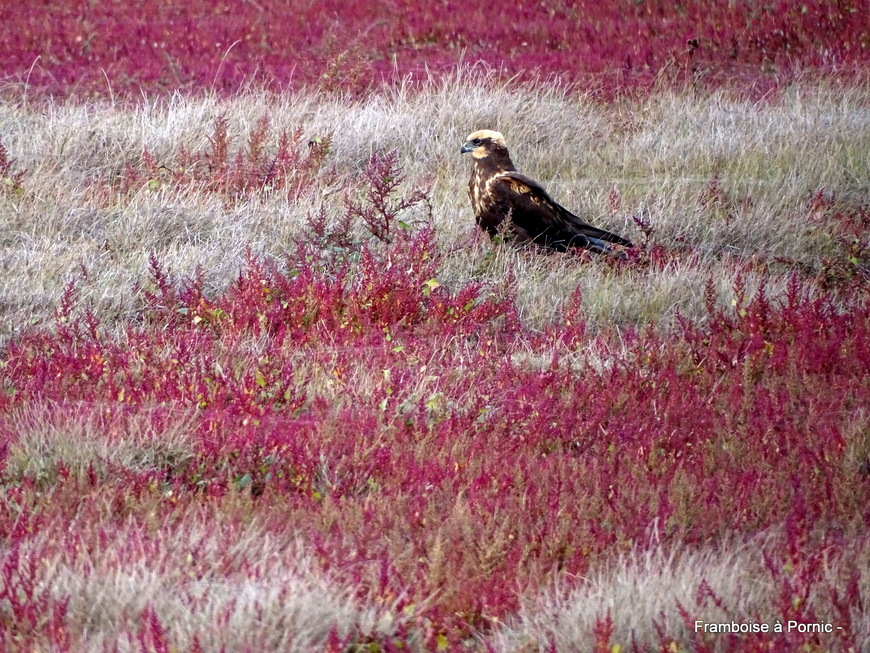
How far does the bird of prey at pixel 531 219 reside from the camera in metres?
7.16

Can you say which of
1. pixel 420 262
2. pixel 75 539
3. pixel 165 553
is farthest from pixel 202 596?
pixel 420 262

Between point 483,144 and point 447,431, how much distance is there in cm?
396

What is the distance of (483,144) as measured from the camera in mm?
7789

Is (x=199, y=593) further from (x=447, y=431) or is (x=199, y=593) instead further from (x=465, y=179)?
(x=465, y=179)

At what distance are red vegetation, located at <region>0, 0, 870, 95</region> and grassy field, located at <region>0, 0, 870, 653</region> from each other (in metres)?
0.60

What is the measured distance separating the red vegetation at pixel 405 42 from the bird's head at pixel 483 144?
2.95m

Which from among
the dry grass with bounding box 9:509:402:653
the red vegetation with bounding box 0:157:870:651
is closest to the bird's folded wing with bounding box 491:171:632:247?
the red vegetation with bounding box 0:157:870:651

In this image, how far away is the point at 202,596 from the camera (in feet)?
9.64

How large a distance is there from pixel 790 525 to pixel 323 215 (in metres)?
4.13

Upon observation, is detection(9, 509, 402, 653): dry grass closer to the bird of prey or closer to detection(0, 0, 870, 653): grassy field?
detection(0, 0, 870, 653): grassy field

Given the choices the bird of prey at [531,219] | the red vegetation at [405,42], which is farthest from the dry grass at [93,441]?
the red vegetation at [405,42]

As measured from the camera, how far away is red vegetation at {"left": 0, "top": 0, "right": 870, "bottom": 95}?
38.9ft

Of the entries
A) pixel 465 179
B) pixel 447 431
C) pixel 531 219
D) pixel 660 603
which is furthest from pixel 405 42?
pixel 660 603

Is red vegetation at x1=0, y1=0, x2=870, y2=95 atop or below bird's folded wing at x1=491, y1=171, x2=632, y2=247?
atop
